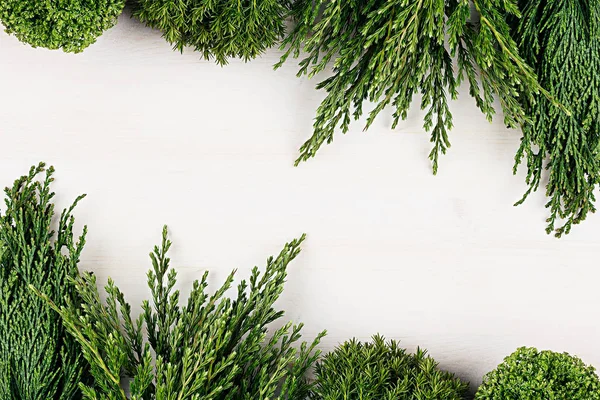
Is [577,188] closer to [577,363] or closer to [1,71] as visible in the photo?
[577,363]

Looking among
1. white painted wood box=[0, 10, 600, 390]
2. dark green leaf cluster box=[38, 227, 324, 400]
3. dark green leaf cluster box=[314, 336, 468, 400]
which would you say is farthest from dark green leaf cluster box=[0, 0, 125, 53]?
dark green leaf cluster box=[314, 336, 468, 400]

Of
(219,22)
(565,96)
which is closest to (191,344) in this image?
(219,22)

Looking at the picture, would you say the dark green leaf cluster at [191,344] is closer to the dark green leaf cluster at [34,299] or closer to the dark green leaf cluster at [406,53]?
the dark green leaf cluster at [34,299]

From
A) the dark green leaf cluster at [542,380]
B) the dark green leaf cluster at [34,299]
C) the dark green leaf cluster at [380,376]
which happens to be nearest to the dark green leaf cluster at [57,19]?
the dark green leaf cluster at [34,299]

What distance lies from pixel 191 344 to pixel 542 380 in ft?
2.26

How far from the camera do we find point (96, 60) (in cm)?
126

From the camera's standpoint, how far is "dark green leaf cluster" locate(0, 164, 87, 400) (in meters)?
1.11

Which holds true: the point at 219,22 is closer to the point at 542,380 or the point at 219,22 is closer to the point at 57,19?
the point at 57,19

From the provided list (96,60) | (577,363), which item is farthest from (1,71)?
(577,363)

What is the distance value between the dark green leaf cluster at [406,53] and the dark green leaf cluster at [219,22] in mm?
56

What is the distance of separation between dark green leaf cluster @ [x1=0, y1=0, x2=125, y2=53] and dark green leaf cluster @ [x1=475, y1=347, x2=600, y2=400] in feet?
3.38

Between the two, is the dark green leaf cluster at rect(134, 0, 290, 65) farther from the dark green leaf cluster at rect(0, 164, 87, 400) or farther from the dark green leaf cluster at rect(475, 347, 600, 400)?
the dark green leaf cluster at rect(475, 347, 600, 400)

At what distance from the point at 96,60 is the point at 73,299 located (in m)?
0.53

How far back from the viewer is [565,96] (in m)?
1.14
